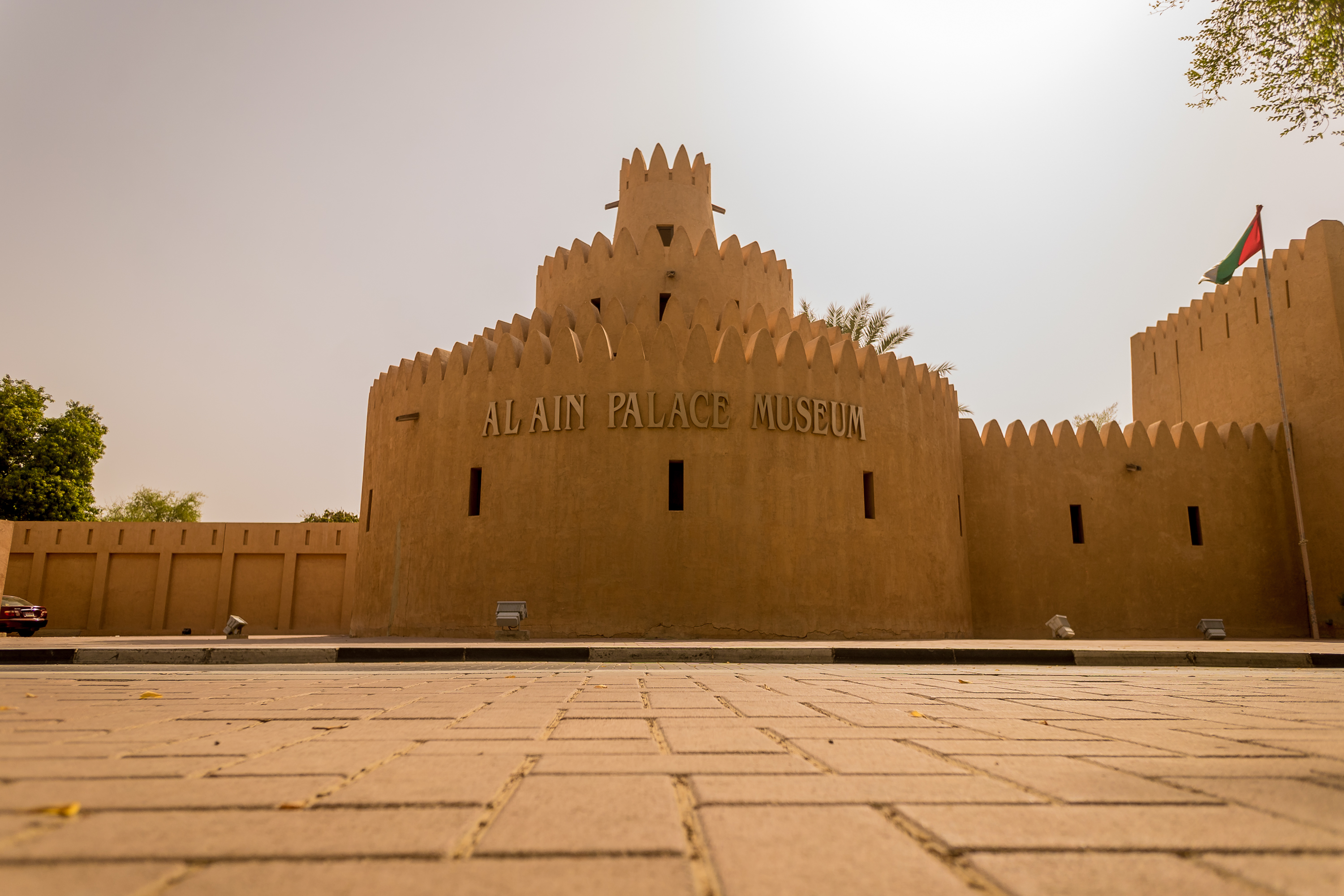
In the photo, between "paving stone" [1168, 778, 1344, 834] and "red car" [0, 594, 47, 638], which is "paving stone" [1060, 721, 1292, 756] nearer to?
"paving stone" [1168, 778, 1344, 834]

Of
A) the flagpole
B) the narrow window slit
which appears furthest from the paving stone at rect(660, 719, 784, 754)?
the flagpole

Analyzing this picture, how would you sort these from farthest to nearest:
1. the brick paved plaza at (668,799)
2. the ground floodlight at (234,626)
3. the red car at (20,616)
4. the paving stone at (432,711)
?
the red car at (20,616) → the ground floodlight at (234,626) → the paving stone at (432,711) → the brick paved plaza at (668,799)

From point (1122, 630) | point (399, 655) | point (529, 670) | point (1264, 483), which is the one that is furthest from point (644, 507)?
point (1264, 483)

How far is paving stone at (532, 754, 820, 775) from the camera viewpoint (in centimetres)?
258

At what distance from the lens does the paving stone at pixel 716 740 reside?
3.06 m

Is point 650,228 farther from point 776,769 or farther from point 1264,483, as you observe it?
point 776,769

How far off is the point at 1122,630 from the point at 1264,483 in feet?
17.8

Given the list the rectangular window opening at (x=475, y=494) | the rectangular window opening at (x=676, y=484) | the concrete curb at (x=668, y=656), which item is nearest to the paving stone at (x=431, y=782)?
the concrete curb at (x=668, y=656)

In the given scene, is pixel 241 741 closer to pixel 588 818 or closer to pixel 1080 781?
pixel 588 818

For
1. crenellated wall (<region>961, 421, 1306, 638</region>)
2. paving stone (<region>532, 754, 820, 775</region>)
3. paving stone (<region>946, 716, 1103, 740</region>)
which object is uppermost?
crenellated wall (<region>961, 421, 1306, 638</region>)

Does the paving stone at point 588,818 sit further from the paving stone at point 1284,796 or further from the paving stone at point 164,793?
the paving stone at point 1284,796

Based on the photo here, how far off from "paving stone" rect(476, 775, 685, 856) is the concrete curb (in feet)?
26.7

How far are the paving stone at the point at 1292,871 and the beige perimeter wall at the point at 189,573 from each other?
29.2 meters

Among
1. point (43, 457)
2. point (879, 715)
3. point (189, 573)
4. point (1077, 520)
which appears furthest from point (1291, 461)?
point (43, 457)
